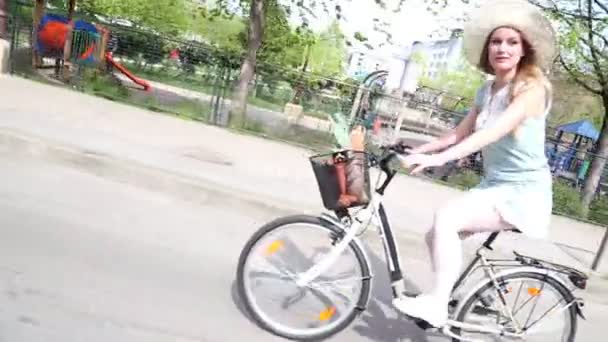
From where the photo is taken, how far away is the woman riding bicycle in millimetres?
2885

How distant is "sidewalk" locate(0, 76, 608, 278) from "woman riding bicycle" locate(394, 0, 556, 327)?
3062 mm

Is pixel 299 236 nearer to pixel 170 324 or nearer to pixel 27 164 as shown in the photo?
pixel 170 324

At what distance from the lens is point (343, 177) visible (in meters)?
3.04

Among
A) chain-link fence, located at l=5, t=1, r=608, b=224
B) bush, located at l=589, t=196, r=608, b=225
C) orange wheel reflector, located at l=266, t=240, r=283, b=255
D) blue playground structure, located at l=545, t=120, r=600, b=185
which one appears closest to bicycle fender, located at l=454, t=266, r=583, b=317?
orange wheel reflector, located at l=266, t=240, r=283, b=255

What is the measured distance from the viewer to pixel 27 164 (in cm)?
588

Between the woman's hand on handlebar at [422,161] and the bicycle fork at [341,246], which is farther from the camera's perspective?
the bicycle fork at [341,246]

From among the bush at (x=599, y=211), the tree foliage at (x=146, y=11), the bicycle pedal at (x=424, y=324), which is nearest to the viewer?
the bicycle pedal at (x=424, y=324)

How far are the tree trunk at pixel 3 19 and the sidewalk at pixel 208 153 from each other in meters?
1.02

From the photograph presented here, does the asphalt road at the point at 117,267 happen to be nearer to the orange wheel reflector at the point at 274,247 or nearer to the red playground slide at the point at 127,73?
the orange wheel reflector at the point at 274,247

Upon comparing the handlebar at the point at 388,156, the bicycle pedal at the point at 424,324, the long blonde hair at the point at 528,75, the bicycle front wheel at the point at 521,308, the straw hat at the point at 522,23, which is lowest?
the bicycle pedal at the point at 424,324

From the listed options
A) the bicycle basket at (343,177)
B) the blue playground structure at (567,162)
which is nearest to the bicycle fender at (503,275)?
the bicycle basket at (343,177)

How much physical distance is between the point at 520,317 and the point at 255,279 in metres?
1.58

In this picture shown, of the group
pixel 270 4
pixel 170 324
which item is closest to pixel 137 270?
pixel 170 324

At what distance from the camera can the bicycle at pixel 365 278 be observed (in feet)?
10.4
